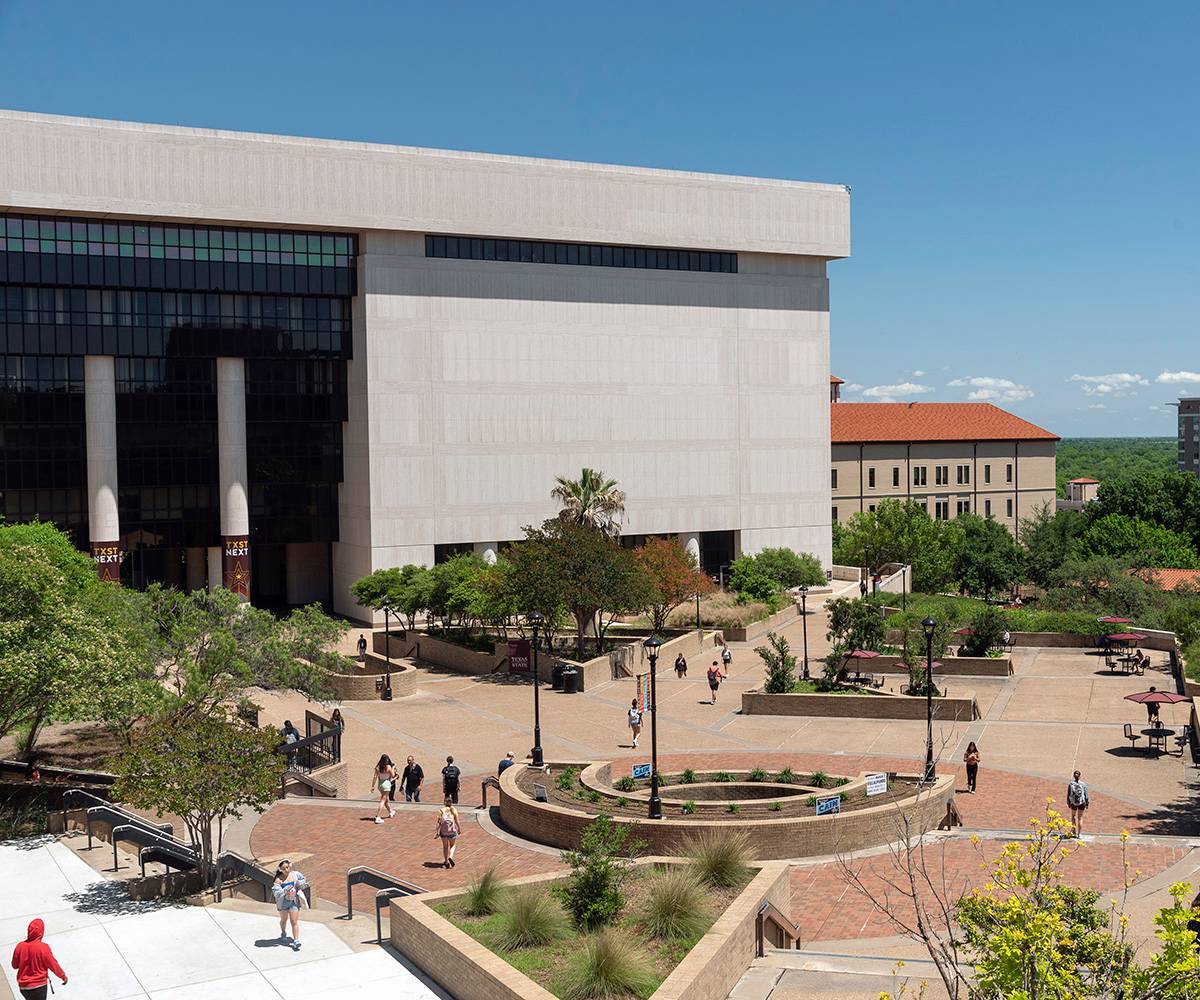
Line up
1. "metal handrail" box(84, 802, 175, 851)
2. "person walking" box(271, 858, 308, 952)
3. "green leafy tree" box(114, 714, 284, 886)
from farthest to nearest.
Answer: "metal handrail" box(84, 802, 175, 851), "green leafy tree" box(114, 714, 284, 886), "person walking" box(271, 858, 308, 952)

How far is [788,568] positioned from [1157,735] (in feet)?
135

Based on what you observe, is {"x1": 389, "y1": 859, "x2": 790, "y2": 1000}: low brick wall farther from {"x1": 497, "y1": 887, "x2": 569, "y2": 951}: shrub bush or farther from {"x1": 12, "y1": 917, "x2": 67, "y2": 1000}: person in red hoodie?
{"x1": 12, "y1": 917, "x2": 67, "y2": 1000}: person in red hoodie

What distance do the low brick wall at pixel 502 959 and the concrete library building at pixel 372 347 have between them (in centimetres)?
5063

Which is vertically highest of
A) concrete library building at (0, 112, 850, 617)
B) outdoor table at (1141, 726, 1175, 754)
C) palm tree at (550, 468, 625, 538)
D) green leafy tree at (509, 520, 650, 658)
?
concrete library building at (0, 112, 850, 617)

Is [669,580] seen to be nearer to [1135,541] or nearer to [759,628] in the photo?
[759,628]

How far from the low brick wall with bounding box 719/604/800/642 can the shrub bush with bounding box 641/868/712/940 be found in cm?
3972

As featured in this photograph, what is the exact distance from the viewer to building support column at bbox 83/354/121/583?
6359 cm

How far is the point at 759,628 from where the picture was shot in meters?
60.2

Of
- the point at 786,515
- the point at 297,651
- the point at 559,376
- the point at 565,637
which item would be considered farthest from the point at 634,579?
the point at 786,515

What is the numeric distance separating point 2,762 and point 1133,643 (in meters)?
39.7

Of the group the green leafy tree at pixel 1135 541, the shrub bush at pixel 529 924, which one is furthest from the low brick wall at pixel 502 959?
the green leafy tree at pixel 1135 541

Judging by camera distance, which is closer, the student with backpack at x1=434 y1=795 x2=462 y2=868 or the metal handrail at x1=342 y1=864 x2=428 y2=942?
the metal handrail at x1=342 y1=864 x2=428 y2=942

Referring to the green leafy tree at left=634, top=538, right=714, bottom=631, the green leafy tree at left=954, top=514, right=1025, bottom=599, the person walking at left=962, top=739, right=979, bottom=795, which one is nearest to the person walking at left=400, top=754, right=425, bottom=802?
the person walking at left=962, top=739, right=979, bottom=795

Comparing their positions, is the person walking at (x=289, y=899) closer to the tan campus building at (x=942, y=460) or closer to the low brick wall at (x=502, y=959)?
the low brick wall at (x=502, y=959)
